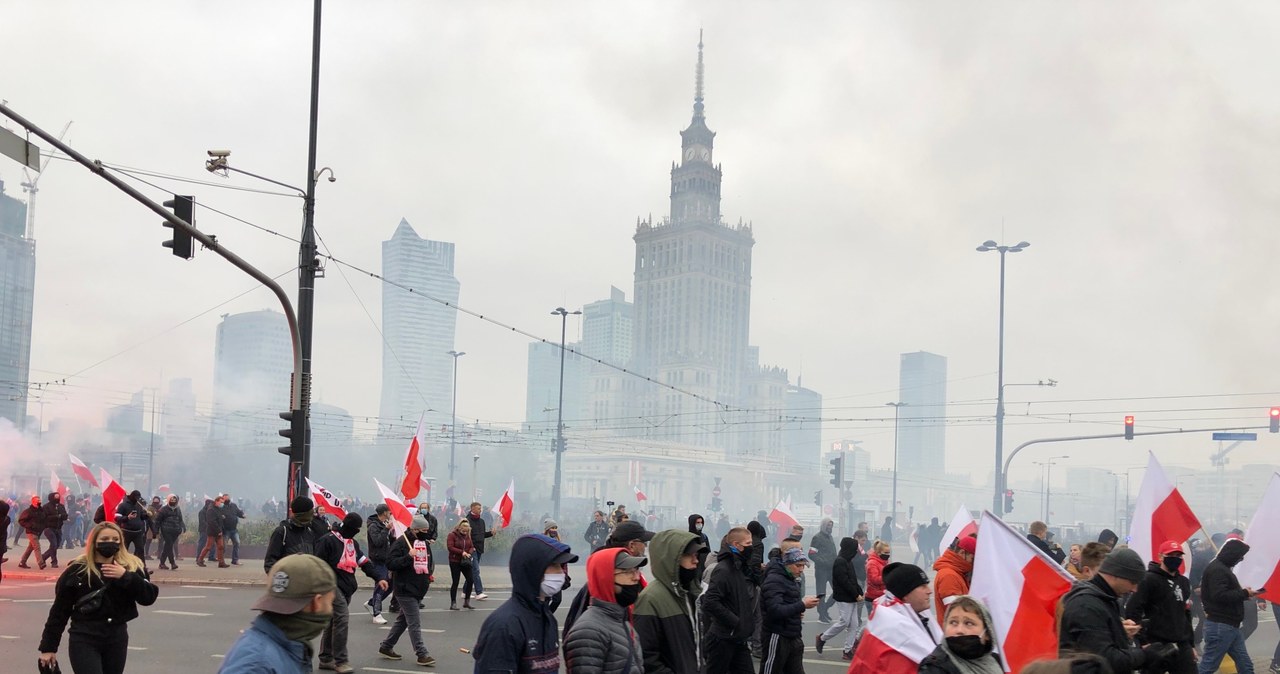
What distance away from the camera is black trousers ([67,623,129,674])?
6.93 metres

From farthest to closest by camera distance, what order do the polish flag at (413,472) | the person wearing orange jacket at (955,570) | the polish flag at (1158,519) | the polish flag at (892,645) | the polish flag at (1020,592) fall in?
1. the polish flag at (413,472)
2. the polish flag at (1158,519)
3. the person wearing orange jacket at (955,570)
4. the polish flag at (1020,592)
5. the polish flag at (892,645)

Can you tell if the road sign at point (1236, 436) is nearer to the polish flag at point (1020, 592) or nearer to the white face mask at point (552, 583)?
Answer: the polish flag at point (1020, 592)

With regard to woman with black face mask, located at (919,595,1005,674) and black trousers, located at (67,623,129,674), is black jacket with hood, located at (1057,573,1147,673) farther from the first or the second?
black trousers, located at (67,623,129,674)

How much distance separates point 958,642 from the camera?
14.8ft

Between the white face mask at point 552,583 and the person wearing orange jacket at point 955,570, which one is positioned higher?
the white face mask at point 552,583

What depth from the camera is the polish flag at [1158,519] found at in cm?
984

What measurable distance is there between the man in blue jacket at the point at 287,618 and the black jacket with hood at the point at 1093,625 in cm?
394

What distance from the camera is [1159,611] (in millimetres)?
7734

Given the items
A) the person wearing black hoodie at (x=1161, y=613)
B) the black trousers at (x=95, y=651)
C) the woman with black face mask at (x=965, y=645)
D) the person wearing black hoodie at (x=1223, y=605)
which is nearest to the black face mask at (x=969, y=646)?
the woman with black face mask at (x=965, y=645)

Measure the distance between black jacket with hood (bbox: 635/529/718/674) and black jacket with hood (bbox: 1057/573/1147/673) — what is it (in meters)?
2.02

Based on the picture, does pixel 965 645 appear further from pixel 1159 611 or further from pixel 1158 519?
pixel 1158 519

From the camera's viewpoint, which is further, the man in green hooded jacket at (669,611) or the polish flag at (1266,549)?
the polish flag at (1266,549)

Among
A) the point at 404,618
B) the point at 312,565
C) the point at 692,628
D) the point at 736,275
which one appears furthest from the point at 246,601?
the point at 736,275

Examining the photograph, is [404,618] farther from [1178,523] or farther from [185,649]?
[1178,523]
